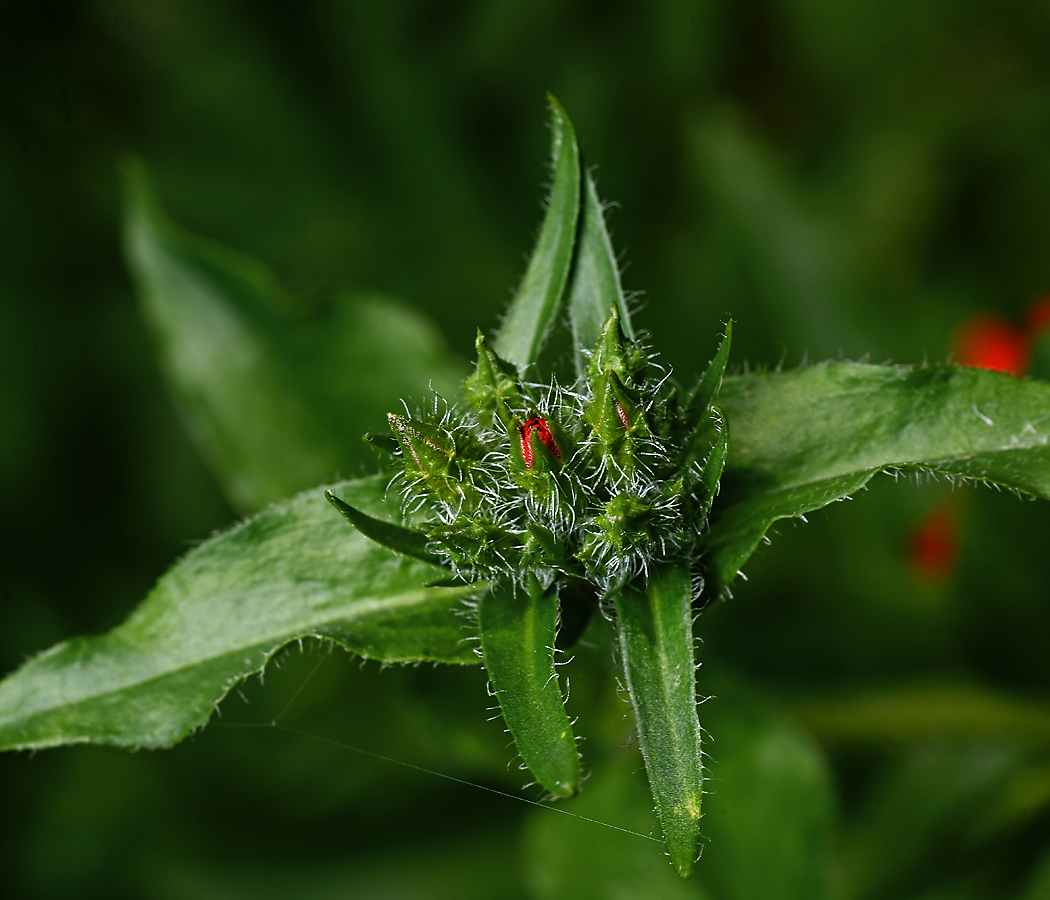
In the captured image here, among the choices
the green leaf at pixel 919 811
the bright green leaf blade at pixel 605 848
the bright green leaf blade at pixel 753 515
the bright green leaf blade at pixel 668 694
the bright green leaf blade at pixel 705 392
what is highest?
the bright green leaf blade at pixel 705 392

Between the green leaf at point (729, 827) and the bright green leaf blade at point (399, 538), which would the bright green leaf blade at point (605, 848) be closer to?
the green leaf at point (729, 827)

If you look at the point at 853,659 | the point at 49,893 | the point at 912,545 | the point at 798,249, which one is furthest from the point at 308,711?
the point at 798,249

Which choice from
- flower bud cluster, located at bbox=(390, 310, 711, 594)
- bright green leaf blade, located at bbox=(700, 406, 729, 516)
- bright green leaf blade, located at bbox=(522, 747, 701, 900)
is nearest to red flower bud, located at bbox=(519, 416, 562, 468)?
flower bud cluster, located at bbox=(390, 310, 711, 594)

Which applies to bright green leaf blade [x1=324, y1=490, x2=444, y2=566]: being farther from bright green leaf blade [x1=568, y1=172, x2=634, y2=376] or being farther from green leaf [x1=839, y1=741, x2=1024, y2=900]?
green leaf [x1=839, y1=741, x2=1024, y2=900]

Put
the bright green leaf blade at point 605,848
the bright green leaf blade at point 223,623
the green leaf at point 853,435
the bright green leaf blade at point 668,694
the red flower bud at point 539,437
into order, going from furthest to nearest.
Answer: the bright green leaf blade at point 605,848
the bright green leaf blade at point 223,623
the green leaf at point 853,435
the red flower bud at point 539,437
the bright green leaf blade at point 668,694

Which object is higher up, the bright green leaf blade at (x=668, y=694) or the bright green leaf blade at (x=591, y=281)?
the bright green leaf blade at (x=591, y=281)

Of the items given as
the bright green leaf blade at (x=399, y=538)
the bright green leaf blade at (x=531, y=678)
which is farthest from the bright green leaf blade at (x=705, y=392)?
the bright green leaf blade at (x=399, y=538)

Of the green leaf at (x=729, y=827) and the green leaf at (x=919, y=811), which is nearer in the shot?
the green leaf at (x=729, y=827)
